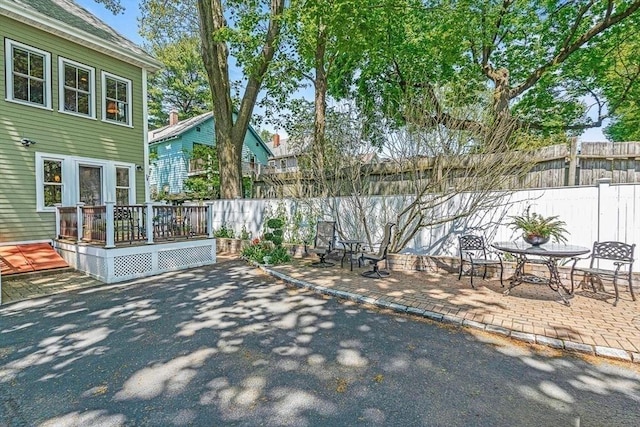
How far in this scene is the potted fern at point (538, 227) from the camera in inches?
209

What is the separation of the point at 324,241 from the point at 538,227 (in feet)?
15.1

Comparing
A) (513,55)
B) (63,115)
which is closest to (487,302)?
(63,115)

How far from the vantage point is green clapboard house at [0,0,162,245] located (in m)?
8.26

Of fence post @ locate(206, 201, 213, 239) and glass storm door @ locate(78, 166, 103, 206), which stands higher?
glass storm door @ locate(78, 166, 103, 206)

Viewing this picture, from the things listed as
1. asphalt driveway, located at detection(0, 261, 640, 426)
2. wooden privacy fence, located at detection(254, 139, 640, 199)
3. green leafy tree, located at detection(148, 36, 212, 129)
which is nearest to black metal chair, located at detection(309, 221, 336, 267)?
wooden privacy fence, located at detection(254, 139, 640, 199)

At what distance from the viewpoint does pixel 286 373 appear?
3.16 metres

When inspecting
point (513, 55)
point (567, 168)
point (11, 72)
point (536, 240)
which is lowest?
point (536, 240)

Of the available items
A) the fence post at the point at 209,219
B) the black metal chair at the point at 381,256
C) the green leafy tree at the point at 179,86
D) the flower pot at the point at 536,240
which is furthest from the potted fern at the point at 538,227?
the green leafy tree at the point at 179,86

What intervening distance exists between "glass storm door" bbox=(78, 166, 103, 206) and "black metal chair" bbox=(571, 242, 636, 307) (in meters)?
12.2

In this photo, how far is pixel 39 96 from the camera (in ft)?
29.0

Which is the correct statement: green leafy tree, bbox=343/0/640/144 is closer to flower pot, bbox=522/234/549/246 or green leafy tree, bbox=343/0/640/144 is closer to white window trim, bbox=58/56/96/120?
flower pot, bbox=522/234/549/246

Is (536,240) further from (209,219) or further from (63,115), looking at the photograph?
(63,115)

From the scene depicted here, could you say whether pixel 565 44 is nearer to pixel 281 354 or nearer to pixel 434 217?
pixel 434 217

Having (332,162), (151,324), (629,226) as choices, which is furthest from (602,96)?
(151,324)
